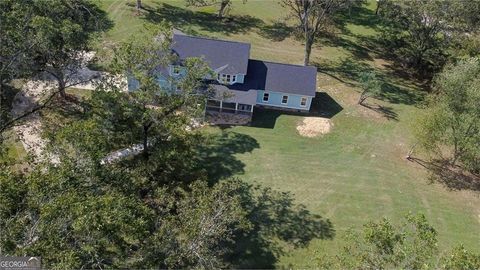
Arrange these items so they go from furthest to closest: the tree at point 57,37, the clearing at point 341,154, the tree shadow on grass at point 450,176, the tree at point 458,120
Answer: the tree shadow on grass at point 450,176
the tree at point 458,120
the clearing at point 341,154
the tree at point 57,37

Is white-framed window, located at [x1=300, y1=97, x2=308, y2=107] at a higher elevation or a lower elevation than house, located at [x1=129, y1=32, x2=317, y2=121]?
lower

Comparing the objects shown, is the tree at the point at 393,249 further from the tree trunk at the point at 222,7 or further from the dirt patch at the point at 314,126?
the tree trunk at the point at 222,7

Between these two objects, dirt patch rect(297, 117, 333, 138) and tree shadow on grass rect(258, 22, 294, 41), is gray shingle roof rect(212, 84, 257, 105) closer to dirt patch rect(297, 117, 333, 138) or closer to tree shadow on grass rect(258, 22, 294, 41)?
dirt patch rect(297, 117, 333, 138)

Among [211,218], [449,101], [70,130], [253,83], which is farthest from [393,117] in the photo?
[70,130]

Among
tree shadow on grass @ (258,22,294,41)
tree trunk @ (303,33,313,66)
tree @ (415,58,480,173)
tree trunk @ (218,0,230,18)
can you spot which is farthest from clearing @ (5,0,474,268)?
tree trunk @ (218,0,230,18)

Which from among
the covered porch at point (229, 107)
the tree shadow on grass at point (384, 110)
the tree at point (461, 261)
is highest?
the tree at point (461, 261)

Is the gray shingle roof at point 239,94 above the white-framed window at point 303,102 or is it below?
above

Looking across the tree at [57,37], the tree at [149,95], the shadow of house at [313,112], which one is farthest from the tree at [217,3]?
the tree at [149,95]

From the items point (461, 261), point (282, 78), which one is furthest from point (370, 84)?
point (461, 261)
